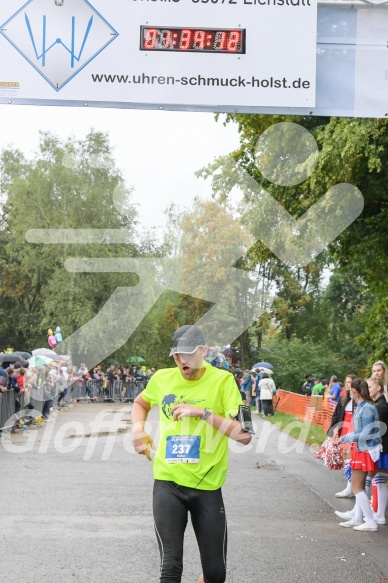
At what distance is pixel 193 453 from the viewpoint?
5.85 meters

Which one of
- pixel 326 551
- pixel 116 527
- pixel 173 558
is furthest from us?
pixel 116 527

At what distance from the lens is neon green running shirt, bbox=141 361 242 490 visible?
5844mm

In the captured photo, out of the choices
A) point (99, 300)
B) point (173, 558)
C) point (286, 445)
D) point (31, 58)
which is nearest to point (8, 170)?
point (99, 300)

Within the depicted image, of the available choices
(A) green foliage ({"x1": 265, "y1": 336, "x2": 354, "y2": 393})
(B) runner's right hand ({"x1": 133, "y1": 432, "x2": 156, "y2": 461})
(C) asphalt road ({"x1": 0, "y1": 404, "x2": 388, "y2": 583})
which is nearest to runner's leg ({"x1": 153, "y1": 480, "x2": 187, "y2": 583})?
(B) runner's right hand ({"x1": 133, "y1": 432, "x2": 156, "y2": 461})

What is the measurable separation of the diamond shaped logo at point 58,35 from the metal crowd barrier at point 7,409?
39.5 ft

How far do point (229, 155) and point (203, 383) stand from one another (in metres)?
13.4

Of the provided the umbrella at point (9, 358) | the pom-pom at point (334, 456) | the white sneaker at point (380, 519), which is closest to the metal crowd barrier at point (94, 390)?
the umbrella at point (9, 358)

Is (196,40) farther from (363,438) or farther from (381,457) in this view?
(381,457)

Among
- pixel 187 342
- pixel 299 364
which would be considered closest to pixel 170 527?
pixel 187 342

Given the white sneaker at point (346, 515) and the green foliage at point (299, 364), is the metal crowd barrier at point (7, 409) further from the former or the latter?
the green foliage at point (299, 364)

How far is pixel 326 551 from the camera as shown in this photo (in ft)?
28.4

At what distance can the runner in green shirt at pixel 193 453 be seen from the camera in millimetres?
5723

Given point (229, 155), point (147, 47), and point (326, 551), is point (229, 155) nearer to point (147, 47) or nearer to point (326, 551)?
point (147, 47)

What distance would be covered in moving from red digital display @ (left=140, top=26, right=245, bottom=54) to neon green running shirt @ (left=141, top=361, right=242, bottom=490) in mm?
3919
